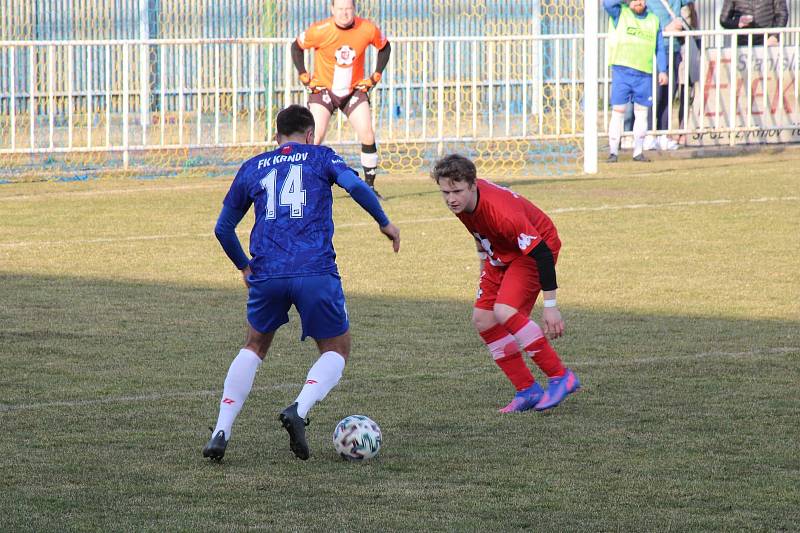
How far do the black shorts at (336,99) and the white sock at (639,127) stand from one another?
17.5ft

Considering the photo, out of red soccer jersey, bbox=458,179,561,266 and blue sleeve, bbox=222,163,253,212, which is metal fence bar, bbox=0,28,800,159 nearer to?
red soccer jersey, bbox=458,179,561,266

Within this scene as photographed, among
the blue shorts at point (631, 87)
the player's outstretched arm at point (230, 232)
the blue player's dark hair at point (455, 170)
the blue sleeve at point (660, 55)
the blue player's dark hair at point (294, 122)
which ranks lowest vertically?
the player's outstretched arm at point (230, 232)

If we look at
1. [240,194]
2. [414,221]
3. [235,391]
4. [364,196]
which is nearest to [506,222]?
[364,196]

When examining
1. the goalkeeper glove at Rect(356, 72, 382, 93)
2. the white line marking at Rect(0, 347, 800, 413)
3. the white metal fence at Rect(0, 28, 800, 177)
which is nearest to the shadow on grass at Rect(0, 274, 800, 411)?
the white line marking at Rect(0, 347, 800, 413)

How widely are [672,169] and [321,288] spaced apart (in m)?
13.1

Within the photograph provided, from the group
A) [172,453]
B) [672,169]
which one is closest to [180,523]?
[172,453]

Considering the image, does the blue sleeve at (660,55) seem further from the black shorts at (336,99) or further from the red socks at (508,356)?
the red socks at (508,356)

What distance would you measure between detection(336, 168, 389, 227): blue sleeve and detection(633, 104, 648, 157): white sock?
534 inches

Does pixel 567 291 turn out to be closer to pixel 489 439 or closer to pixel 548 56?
pixel 489 439

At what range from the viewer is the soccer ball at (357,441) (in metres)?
5.45

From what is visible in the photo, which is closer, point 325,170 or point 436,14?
point 325,170

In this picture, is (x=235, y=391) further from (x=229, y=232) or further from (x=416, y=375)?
(x=416, y=375)

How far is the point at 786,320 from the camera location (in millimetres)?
8570

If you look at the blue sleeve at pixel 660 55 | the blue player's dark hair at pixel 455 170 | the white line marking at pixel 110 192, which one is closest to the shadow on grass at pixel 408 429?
the blue player's dark hair at pixel 455 170
